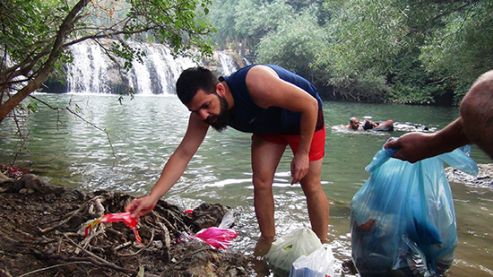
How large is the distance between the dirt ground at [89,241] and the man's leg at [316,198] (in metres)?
0.54

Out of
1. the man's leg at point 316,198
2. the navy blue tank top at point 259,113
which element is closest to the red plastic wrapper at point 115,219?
the navy blue tank top at point 259,113

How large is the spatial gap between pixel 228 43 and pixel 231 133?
27.6 meters

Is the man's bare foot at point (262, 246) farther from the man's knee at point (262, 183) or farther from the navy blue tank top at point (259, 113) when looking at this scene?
the navy blue tank top at point (259, 113)

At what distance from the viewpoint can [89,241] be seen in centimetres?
226

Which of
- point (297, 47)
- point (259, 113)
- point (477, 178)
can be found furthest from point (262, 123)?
point (297, 47)

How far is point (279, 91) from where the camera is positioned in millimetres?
2494

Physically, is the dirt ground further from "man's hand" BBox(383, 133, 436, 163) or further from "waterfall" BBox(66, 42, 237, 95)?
"waterfall" BBox(66, 42, 237, 95)

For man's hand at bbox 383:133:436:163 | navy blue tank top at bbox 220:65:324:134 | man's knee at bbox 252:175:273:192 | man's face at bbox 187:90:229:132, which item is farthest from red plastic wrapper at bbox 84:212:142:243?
man's hand at bbox 383:133:436:163

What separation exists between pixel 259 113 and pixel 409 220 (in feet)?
3.34

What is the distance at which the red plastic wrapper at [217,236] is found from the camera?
10.2ft

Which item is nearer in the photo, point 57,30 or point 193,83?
point 193,83

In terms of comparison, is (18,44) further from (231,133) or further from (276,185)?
(231,133)

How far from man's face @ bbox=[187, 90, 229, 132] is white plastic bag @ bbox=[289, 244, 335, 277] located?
857mm

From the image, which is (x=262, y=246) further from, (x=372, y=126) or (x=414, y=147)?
(x=372, y=126)
